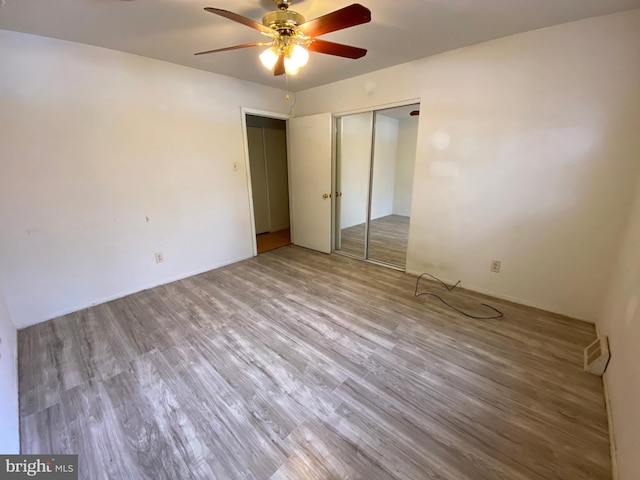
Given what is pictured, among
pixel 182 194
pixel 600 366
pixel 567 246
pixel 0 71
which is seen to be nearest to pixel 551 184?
pixel 567 246

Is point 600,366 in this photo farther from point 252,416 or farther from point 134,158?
point 134,158

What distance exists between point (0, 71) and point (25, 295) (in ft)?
5.86

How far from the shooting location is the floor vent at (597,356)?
65.7 inches

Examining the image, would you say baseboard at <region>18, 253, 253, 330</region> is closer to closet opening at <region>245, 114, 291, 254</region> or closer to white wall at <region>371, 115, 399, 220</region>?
closet opening at <region>245, 114, 291, 254</region>

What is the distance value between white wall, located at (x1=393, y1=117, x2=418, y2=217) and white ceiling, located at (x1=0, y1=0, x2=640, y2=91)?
142 inches

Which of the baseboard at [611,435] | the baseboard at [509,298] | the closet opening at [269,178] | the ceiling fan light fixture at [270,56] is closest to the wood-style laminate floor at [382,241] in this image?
the baseboard at [509,298]

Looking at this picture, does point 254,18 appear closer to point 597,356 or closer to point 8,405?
point 8,405

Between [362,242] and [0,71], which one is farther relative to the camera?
[362,242]

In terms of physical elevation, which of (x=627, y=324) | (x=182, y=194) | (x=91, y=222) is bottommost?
(x=627, y=324)

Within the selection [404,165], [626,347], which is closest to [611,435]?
[626,347]

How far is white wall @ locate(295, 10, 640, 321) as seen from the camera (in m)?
1.96

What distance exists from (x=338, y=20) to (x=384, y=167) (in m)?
4.89

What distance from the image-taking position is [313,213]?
13.4 ft

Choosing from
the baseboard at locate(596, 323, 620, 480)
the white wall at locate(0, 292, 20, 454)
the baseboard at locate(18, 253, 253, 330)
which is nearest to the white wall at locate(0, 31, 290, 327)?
the baseboard at locate(18, 253, 253, 330)
